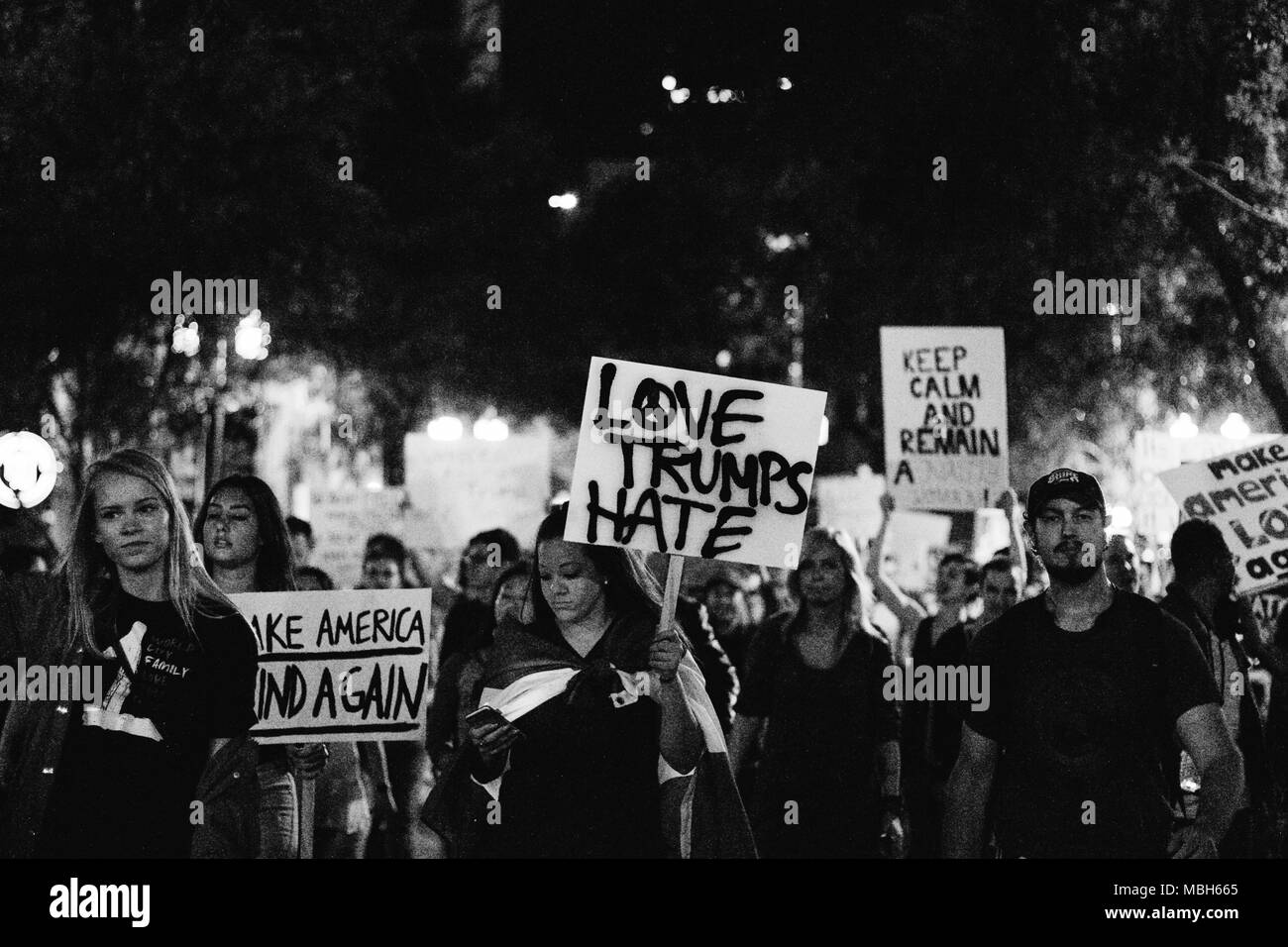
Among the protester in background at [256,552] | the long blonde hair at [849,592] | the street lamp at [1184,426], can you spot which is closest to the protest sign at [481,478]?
the street lamp at [1184,426]

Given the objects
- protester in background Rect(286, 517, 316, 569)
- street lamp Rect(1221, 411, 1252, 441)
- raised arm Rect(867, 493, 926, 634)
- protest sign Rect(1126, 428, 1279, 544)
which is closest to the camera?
protester in background Rect(286, 517, 316, 569)

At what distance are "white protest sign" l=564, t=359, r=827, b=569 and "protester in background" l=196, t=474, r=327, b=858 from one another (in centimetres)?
122

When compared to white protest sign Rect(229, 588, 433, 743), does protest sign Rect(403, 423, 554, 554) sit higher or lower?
higher

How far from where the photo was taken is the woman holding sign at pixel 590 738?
5406 mm

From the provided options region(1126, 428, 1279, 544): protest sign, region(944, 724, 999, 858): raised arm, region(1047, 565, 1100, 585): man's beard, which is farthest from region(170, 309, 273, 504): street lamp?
region(1047, 565, 1100, 585): man's beard

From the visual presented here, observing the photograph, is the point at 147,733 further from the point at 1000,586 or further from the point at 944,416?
the point at 944,416

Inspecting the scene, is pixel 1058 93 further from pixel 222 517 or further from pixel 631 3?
pixel 222 517

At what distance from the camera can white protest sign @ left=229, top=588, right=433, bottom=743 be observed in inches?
282

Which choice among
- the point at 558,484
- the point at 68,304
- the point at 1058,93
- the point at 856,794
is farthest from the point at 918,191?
the point at 558,484

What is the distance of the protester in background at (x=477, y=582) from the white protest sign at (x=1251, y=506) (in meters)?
3.24

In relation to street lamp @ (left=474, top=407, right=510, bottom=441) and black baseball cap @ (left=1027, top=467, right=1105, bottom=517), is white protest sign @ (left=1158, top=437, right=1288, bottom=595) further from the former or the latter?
street lamp @ (left=474, top=407, right=510, bottom=441)

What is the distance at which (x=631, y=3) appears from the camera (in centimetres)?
1773

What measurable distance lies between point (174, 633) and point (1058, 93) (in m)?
10.8

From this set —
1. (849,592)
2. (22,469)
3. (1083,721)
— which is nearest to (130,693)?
(1083,721)
